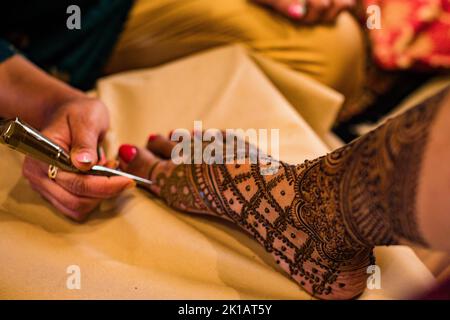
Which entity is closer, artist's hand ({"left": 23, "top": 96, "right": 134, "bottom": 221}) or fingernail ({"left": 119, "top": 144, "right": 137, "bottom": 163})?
artist's hand ({"left": 23, "top": 96, "right": 134, "bottom": 221})

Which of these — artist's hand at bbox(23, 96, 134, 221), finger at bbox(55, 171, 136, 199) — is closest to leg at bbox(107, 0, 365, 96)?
artist's hand at bbox(23, 96, 134, 221)

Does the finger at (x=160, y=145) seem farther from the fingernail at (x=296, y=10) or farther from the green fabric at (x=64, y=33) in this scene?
the fingernail at (x=296, y=10)

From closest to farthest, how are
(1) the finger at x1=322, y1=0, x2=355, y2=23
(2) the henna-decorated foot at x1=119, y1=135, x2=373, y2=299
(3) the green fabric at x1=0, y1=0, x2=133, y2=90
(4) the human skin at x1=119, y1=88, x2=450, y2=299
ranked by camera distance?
(4) the human skin at x1=119, y1=88, x2=450, y2=299 < (2) the henna-decorated foot at x1=119, y1=135, x2=373, y2=299 < (3) the green fabric at x1=0, y1=0, x2=133, y2=90 < (1) the finger at x1=322, y1=0, x2=355, y2=23

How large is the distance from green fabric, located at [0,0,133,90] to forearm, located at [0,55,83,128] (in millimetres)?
196

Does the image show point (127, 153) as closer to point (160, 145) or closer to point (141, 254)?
point (160, 145)

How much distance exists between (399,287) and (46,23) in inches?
36.5

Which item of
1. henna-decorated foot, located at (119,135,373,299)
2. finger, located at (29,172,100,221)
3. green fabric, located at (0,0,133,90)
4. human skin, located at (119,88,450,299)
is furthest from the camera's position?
green fabric, located at (0,0,133,90)

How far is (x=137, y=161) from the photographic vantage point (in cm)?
89

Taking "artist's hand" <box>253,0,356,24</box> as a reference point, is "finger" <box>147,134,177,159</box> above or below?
below

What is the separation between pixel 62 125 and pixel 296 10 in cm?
66

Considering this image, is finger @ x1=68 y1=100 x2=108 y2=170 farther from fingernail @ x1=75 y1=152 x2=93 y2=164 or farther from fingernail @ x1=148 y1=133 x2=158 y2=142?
fingernail @ x1=148 y1=133 x2=158 y2=142

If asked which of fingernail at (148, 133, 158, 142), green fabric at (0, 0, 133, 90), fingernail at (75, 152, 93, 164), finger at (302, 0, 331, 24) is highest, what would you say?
finger at (302, 0, 331, 24)

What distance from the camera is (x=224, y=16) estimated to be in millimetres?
1156

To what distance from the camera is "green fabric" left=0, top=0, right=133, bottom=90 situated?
106 cm
